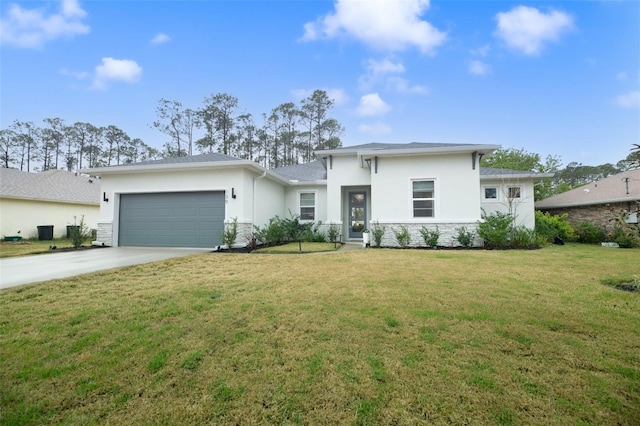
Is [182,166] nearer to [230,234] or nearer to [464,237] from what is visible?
[230,234]

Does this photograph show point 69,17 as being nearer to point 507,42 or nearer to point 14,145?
point 507,42

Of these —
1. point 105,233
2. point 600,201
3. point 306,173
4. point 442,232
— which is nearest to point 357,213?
point 306,173

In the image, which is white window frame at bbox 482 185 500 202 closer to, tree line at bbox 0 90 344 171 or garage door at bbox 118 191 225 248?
garage door at bbox 118 191 225 248

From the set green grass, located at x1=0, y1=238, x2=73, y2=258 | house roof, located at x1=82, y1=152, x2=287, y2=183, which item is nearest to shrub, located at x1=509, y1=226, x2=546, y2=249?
house roof, located at x1=82, y1=152, x2=287, y2=183

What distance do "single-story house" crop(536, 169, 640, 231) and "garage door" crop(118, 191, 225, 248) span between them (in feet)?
52.0

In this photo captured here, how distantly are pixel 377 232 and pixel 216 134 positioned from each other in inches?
827

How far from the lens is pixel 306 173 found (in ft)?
46.9

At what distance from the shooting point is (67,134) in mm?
27969

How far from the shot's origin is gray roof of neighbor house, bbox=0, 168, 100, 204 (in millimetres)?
13848

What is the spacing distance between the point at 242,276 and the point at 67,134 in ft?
115

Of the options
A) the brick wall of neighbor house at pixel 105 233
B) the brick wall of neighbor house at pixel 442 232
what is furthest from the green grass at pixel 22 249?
the brick wall of neighbor house at pixel 442 232

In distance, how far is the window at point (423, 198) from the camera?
10.1 m

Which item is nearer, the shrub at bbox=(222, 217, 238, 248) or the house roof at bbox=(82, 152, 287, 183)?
the shrub at bbox=(222, 217, 238, 248)

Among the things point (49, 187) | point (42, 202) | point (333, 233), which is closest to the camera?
point (333, 233)
